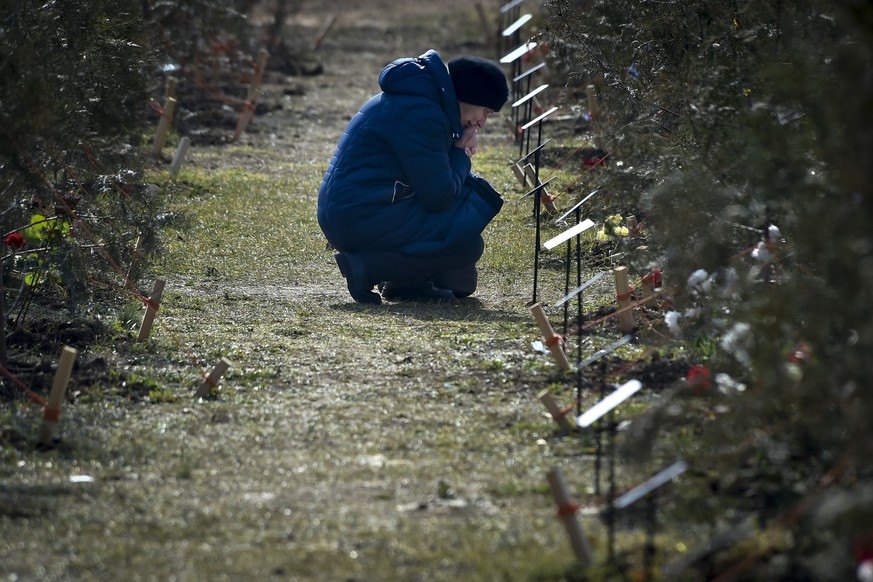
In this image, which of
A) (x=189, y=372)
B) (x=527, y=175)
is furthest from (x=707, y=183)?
(x=527, y=175)

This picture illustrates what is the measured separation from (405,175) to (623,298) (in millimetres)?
1705

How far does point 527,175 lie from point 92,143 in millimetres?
4312

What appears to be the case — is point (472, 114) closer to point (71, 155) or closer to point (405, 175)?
point (405, 175)

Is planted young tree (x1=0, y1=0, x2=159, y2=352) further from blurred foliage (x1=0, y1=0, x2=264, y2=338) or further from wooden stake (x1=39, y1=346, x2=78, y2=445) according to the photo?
wooden stake (x1=39, y1=346, x2=78, y2=445)

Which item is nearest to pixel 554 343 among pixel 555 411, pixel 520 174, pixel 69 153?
pixel 555 411

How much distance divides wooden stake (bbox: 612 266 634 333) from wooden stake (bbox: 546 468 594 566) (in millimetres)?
2892

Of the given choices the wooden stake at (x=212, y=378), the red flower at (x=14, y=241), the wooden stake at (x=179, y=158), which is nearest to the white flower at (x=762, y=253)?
the wooden stake at (x=212, y=378)

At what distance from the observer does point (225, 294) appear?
8016 millimetres

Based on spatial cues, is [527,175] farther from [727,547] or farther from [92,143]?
[727,547]

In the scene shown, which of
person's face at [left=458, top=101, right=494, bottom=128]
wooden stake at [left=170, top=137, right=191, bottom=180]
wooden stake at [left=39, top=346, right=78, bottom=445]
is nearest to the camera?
Answer: wooden stake at [left=39, top=346, right=78, bottom=445]

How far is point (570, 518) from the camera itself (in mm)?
3729

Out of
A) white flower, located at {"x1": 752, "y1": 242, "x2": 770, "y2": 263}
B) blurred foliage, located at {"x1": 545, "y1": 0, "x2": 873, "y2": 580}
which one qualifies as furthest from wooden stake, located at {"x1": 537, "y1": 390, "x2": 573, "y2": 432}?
white flower, located at {"x1": 752, "y1": 242, "x2": 770, "y2": 263}

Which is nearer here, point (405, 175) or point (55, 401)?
point (55, 401)

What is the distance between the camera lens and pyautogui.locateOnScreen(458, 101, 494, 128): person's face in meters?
7.64
